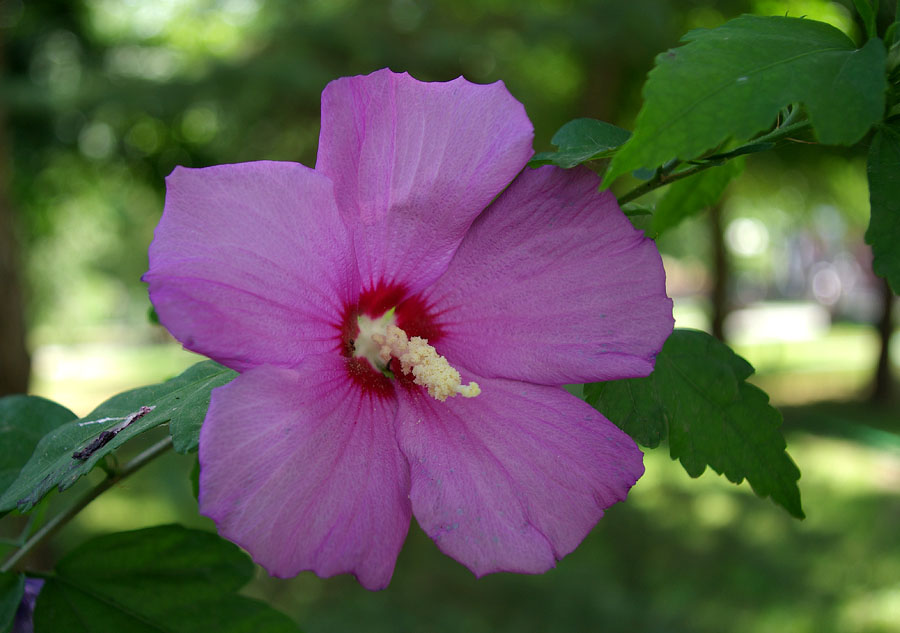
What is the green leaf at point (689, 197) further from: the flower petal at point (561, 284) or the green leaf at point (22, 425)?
the green leaf at point (22, 425)

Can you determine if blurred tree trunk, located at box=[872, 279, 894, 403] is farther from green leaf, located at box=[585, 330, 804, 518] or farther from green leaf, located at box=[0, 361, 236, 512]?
green leaf, located at box=[0, 361, 236, 512]

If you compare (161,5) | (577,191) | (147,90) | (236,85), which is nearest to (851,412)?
(236,85)

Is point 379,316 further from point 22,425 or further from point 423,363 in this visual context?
point 22,425

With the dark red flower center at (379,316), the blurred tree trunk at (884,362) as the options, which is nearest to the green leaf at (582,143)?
the dark red flower center at (379,316)

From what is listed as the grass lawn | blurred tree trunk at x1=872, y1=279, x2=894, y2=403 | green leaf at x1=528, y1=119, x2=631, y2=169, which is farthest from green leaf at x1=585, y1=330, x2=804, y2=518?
blurred tree trunk at x1=872, y1=279, x2=894, y2=403

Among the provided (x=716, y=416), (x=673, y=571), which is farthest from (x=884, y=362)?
(x=716, y=416)

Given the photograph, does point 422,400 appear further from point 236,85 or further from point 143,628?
point 236,85
